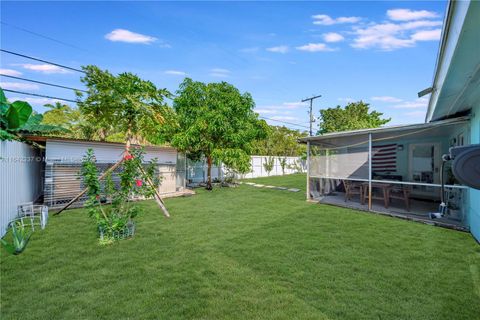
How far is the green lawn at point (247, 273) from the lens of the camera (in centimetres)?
266

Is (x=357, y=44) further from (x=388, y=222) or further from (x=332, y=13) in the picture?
(x=388, y=222)

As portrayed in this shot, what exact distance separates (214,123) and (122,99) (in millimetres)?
5894

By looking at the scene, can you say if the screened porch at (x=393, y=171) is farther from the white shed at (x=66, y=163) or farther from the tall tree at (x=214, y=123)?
the white shed at (x=66, y=163)

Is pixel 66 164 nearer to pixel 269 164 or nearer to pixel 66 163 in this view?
pixel 66 163

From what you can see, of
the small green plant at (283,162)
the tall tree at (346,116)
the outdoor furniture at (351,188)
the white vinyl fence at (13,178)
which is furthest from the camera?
the small green plant at (283,162)

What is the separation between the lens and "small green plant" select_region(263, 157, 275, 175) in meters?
22.5

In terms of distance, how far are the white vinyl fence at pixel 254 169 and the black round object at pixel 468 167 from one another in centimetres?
1441

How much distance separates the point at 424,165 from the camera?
10109 millimetres

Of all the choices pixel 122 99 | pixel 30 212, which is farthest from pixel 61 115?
pixel 122 99

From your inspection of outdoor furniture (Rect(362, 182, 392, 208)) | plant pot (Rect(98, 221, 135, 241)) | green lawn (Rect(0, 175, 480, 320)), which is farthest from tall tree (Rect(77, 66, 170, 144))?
outdoor furniture (Rect(362, 182, 392, 208))

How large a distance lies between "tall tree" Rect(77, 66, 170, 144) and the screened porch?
5.60 metres

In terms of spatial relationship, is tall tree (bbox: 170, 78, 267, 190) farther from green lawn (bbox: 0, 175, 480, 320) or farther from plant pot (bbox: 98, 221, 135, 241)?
plant pot (bbox: 98, 221, 135, 241)

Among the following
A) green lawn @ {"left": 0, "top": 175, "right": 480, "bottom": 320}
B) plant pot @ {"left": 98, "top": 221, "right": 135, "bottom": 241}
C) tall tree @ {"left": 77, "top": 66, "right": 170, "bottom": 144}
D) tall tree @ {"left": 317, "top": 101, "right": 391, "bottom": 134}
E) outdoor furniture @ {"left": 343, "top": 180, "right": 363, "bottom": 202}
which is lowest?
green lawn @ {"left": 0, "top": 175, "right": 480, "bottom": 320}

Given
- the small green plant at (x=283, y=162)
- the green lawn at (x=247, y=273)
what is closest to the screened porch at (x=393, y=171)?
the green lawn at (x=247, y=273)
